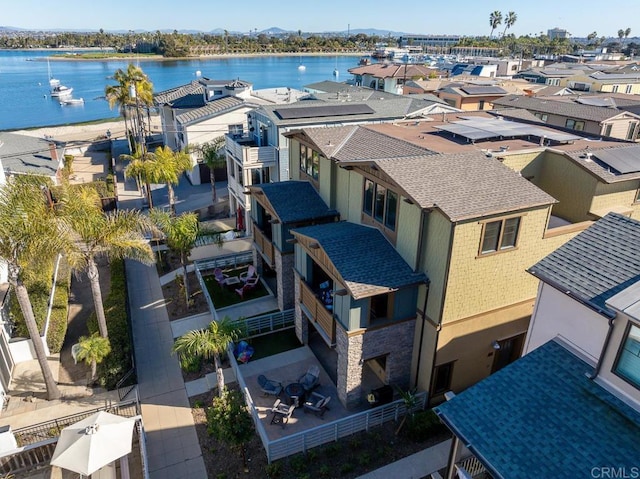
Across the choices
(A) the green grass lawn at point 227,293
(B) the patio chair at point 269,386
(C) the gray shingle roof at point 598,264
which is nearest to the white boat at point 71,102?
(A) the green grass lawn at point 227,293

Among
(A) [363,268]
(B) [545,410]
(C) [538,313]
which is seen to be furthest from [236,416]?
(C) [538,313]

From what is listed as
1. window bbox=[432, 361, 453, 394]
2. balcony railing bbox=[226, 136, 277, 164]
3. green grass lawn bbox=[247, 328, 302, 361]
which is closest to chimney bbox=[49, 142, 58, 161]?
balcony railing bbox=[226, 136, 277, 164]

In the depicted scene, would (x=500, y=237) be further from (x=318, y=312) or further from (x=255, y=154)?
(x=255, y=154)

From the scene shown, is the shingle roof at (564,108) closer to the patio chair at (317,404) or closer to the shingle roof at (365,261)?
the shingle roof at (365,261)

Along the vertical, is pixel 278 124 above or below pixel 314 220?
above

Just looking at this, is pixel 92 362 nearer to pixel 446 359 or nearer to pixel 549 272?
pixel 446 359
